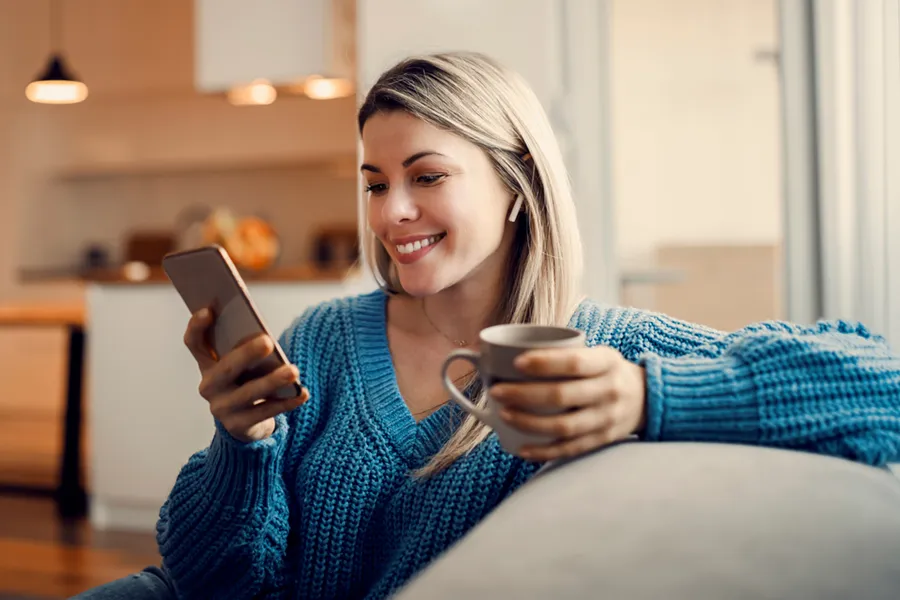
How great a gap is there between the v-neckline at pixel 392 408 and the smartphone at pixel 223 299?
0.25 meters

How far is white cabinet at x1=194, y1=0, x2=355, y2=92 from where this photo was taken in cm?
300

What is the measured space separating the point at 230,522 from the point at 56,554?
2.21 metres

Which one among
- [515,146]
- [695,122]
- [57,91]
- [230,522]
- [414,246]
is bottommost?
[230,522]

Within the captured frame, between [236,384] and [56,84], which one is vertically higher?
[56,84]

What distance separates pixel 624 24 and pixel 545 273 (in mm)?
1663

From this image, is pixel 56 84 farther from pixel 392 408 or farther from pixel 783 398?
pixel 783 398

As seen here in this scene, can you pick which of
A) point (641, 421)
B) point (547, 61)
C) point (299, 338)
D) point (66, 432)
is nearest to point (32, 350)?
point (66, 432)

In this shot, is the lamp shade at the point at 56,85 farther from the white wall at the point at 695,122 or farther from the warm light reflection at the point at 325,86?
the white wall at the point at 695,122

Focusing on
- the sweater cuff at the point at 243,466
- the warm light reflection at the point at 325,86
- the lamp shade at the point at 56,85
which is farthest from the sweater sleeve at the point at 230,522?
the lamp shade at the point at 56,85

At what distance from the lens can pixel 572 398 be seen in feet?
2.30

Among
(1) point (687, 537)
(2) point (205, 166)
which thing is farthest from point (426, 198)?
(2) point (205, 166)

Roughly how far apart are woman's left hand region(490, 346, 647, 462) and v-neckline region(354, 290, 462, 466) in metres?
0.38

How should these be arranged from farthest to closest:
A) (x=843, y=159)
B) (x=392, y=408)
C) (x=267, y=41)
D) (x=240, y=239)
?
(x=240, y=239)
(x=267, y=41)
(x=843, y=159)
(x=392, y=408)

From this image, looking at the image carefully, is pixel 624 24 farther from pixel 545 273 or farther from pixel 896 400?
pixel 896 400
